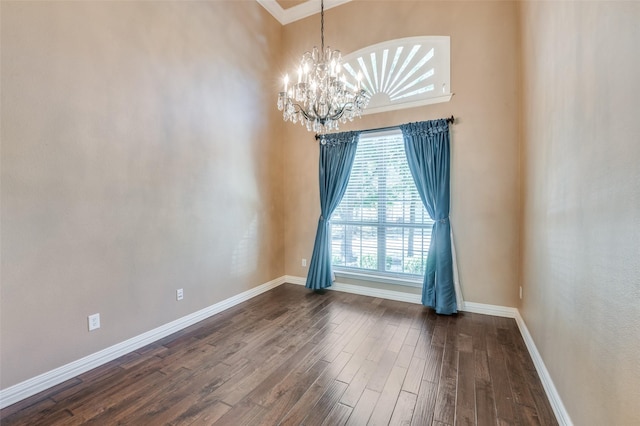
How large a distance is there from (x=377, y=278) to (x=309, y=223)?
1371 mm

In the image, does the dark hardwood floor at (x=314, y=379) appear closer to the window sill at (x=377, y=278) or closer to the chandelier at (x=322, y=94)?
the window sill at (x=377, y=278)

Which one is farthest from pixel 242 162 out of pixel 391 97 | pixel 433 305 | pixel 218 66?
pixel 433 305

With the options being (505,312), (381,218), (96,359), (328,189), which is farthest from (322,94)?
(505,312)

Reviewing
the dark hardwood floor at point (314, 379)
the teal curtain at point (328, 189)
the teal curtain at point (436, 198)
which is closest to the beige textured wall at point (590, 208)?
the dark hardwood floor at point (314, 379)

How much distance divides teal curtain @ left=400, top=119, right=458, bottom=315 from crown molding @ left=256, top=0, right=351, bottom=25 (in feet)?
7.66

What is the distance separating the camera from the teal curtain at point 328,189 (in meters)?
4.06

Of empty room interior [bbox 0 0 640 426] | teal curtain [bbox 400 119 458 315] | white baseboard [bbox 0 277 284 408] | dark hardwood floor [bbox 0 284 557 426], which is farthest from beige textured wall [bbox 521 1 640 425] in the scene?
white baseboard [bbox 0 277 284 408]

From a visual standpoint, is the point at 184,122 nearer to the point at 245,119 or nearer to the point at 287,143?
the point at 245,119

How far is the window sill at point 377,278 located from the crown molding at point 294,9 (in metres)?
4.05

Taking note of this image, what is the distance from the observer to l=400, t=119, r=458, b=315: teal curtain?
11.0 ft

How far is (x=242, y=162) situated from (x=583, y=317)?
3695mm

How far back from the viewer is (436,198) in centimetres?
346

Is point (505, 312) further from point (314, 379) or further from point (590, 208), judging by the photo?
point (314, 379)

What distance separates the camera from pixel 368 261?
4.09 m
